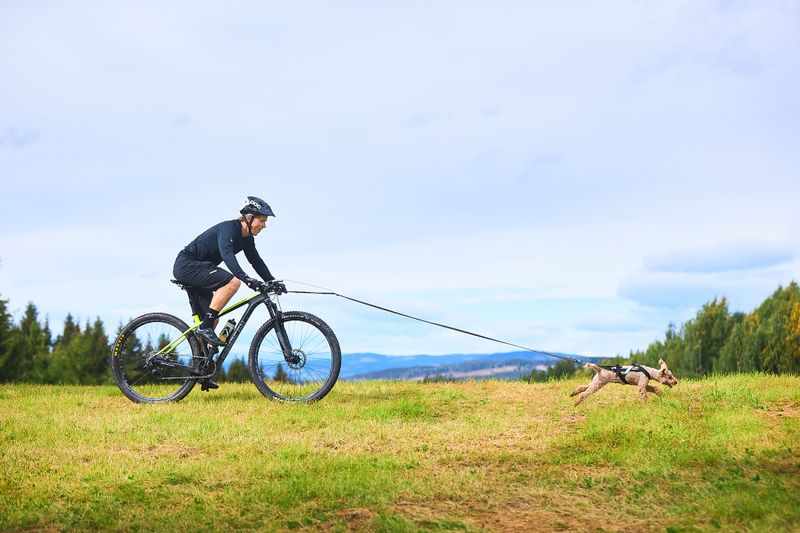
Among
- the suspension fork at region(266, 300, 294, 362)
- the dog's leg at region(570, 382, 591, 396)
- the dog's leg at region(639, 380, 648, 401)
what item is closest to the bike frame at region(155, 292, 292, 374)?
the suspension fork at region(266, 300, 294, 362)

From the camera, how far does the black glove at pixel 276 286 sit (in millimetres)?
12617

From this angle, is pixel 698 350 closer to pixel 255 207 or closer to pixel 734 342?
pixel 734 342

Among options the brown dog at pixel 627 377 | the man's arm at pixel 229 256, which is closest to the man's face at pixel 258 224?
the man's arm at pixel 229 256

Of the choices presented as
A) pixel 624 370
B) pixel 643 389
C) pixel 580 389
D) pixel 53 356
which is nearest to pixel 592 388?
pixel 580 389

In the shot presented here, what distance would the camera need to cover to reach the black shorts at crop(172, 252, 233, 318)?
12.9 meters

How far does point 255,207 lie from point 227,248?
81 cm

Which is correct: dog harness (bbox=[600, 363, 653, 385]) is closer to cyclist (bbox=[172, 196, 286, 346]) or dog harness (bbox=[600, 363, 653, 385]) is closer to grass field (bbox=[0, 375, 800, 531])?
grass field (bbox=[0, 375, 800, 531])

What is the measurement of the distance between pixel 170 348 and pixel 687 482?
8.78m

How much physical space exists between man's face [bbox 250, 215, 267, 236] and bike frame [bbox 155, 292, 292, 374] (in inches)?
41.4

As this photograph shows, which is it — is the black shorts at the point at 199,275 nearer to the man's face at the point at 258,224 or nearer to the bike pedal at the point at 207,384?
the man's face at the point at 258,224

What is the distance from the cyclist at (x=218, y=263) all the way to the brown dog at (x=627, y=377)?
16.7ft

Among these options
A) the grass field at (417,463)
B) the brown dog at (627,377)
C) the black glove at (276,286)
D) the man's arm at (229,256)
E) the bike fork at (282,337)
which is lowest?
the grass field at (417,463)

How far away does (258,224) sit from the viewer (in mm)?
12789

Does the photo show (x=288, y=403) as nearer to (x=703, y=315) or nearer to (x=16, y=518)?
(x=16, y=518)
